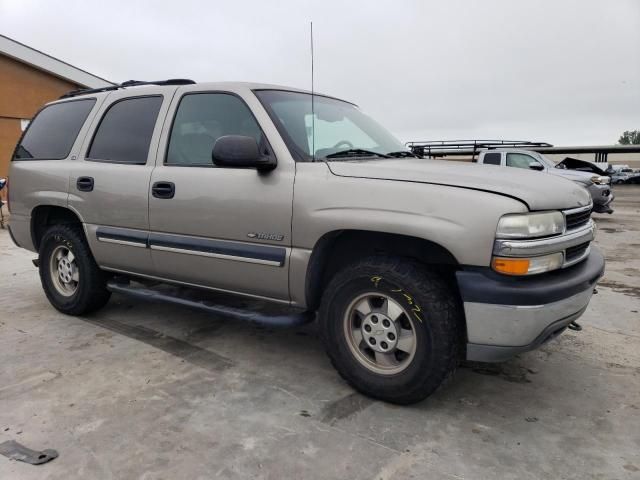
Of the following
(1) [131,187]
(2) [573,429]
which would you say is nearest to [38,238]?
(1) [131,187]

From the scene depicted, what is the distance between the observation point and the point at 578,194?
3.03 meters

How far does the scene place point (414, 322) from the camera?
2760 millimetres

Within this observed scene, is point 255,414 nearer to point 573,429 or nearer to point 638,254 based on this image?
point 573,429

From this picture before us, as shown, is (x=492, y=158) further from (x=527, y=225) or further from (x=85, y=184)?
(x=527, y=225)

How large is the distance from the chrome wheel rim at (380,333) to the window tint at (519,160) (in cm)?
1050

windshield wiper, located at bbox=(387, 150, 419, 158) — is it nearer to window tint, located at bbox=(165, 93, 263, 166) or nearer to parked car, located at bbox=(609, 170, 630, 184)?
window tint, located at bbox=(165, 93, 263, 166)

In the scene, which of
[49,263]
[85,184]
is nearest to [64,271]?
[49,263]

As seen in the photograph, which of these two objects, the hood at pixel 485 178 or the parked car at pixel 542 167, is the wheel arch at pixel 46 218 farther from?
the parked car at pixel 542 167

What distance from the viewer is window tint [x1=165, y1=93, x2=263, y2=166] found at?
11.4ft

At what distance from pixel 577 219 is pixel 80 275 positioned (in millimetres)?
3854

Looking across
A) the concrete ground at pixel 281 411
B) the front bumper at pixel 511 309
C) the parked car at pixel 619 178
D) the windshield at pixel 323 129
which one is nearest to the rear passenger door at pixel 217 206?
the windshield at pixel 323 129

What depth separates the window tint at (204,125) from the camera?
3.48 metres

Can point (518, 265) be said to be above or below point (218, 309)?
above

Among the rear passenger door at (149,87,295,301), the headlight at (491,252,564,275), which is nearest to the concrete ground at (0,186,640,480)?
the rear passenger door at (149,87,295,301)
